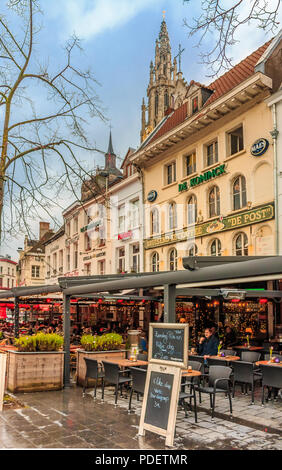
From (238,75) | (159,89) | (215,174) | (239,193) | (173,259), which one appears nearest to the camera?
(239,193)

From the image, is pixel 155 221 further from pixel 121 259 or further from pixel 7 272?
pixel 7 272

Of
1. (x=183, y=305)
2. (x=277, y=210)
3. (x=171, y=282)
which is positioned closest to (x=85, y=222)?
(x=183, y=305)

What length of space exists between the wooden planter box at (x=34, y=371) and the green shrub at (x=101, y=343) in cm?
73

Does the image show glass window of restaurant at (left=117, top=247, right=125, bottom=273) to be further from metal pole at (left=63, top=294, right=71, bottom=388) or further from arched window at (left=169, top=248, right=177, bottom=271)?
metal pole at (left=63, top=294, right=71, bottom=388)

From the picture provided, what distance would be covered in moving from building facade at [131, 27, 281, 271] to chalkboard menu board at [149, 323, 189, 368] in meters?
9.30

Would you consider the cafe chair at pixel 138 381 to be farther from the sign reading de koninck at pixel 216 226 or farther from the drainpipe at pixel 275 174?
the sign reading de koninck at pixel 216 226

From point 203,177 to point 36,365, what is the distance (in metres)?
11.2

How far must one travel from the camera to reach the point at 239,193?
17.0 metres

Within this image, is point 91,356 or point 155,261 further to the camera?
point 155,261

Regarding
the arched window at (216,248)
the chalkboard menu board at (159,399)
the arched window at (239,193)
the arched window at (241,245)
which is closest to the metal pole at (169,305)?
the chalkboard menu board at (159,399)

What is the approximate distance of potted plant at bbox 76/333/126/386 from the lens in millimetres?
11008

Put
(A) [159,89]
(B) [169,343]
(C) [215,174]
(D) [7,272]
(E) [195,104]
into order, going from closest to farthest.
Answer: (B) [169,343], (C) [215,174], (E) [195,104], (A) [159,89], (D) [7,272]

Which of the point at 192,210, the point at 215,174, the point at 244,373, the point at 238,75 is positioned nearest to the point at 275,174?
the point at 215,174

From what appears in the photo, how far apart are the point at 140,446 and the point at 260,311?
1138 centimetres
